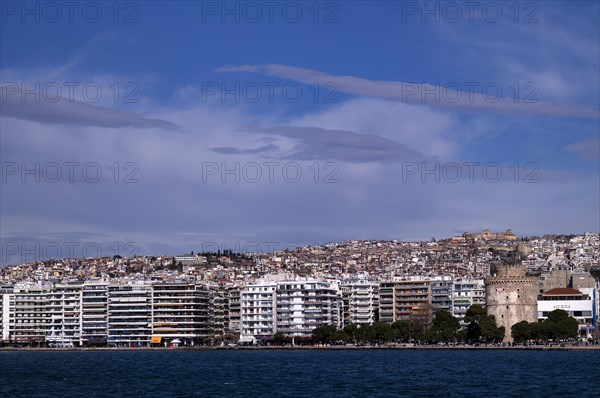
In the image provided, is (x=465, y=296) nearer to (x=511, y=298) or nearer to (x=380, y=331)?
(x=380, y=331)

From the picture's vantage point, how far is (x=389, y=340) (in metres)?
93.6

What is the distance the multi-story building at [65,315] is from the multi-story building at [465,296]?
119 ft

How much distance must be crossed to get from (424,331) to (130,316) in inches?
1150

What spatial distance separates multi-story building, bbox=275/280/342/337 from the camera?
10169 cm

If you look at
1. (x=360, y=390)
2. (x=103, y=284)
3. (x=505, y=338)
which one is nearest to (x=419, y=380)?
(x=360, y=390)

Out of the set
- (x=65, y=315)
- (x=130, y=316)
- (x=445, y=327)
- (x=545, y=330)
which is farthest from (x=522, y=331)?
(x=65, y=315)

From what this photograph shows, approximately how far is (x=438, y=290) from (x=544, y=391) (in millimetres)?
62436

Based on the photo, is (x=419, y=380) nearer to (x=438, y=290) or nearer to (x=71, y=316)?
(x=438, y=290)

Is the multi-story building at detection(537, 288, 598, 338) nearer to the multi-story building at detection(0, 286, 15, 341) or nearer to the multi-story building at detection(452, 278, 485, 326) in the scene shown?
the multi-story building at detection(452, 278, 485, 326)

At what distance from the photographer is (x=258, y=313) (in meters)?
103

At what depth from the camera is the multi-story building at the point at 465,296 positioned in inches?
4063

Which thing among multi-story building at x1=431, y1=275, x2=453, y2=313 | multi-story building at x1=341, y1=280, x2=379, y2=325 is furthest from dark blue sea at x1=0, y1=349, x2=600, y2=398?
multi-story building at x1=341, y1=280, x2=379, y2=325

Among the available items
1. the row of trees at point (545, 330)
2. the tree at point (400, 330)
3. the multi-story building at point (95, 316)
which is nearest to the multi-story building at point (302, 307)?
the tree at point (400, 330)

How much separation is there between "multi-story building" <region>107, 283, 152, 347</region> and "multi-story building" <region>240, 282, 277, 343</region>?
9.26m
